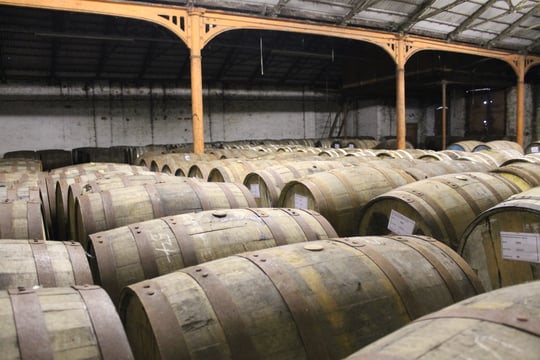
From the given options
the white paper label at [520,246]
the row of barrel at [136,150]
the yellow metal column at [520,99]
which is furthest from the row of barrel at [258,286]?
Answer: the yellow metal column at [520,99]

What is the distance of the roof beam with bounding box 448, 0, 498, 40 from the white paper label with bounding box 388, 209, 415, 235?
13965mm

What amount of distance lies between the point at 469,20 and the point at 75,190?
15681 mm

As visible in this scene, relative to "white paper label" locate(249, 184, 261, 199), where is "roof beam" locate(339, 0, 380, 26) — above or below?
above

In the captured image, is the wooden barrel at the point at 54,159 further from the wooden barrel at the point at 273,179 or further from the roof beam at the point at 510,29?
the roof beam at the point at 510,29

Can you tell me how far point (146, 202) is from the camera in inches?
164

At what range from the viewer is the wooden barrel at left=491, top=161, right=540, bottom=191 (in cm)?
503

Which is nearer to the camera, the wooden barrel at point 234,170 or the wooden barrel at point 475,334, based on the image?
the wooden barrel at point 475,334

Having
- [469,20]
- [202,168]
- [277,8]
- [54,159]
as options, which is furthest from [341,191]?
[54,159]

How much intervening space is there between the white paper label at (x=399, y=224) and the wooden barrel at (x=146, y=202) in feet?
5.03

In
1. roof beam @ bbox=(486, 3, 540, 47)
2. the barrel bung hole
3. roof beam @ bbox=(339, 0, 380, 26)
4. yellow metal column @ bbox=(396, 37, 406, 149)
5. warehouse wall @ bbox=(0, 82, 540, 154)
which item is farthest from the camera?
warehouse wall @ bbox=(0, 82, 540, 154)

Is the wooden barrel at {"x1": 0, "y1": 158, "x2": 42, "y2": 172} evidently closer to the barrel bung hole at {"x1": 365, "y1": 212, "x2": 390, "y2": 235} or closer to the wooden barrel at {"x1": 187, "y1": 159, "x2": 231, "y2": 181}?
the wooden barrel at {"x1": 187, "y1": 159, "x2": 231, "y2": 181}

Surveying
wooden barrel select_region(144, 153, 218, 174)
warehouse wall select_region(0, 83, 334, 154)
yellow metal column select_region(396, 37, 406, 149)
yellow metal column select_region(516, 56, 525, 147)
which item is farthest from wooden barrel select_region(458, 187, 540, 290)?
warehouse wall select_region(0, 83, 334, 154)

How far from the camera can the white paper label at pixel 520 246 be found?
2801 mm

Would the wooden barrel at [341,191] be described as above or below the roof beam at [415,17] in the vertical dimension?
below
